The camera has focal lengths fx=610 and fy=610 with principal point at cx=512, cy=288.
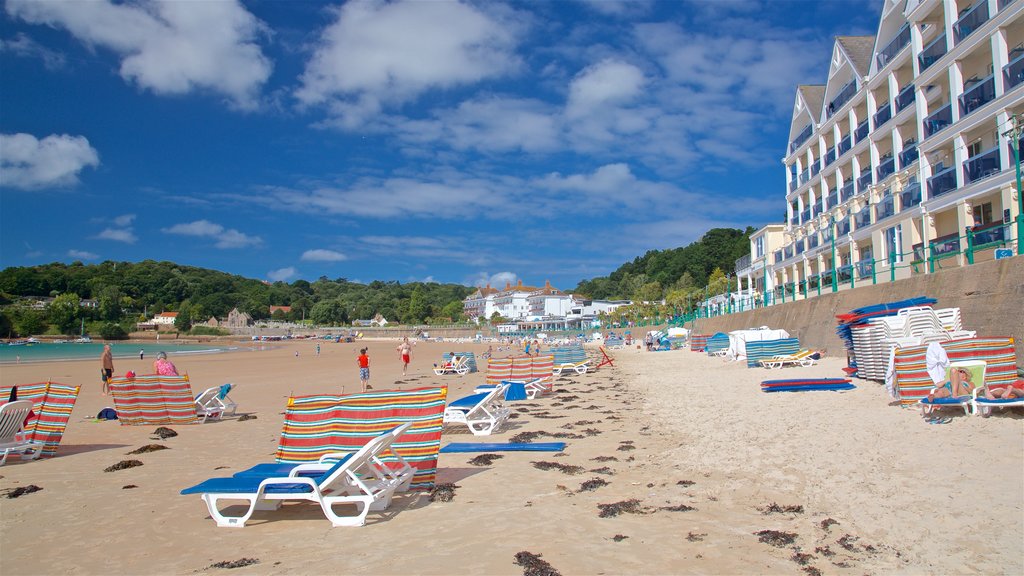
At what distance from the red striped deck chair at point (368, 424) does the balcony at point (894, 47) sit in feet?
94.7

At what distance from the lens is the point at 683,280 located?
99.2 metres

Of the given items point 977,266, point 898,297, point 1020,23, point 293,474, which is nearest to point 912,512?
point 293,474

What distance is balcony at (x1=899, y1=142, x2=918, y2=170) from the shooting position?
84.7 ft

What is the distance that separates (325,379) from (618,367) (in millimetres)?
12632

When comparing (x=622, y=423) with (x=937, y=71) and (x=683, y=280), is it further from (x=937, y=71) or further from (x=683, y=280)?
(x=683, y=280)

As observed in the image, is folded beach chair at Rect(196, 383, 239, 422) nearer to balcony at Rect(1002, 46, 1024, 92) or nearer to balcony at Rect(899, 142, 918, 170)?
balcony at Rect(1002, 46, 1024, 92)

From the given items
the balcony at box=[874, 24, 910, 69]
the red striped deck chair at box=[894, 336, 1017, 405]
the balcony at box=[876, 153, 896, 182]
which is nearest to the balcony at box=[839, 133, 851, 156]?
the balcony at box=[876, 153, 896, 182]

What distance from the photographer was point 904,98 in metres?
26.5

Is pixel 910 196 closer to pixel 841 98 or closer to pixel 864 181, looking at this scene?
pixel 864 181

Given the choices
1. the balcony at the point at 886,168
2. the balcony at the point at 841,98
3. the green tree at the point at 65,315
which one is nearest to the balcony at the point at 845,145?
the balcony at the point at 841,98

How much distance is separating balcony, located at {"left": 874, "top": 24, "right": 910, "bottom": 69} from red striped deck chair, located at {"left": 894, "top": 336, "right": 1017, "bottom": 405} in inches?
887

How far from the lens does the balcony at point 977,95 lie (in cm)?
2028

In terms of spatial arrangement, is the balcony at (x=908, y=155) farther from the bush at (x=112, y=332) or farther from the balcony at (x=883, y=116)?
the bush at (x=112, y=332)

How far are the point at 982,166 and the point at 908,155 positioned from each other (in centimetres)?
623
